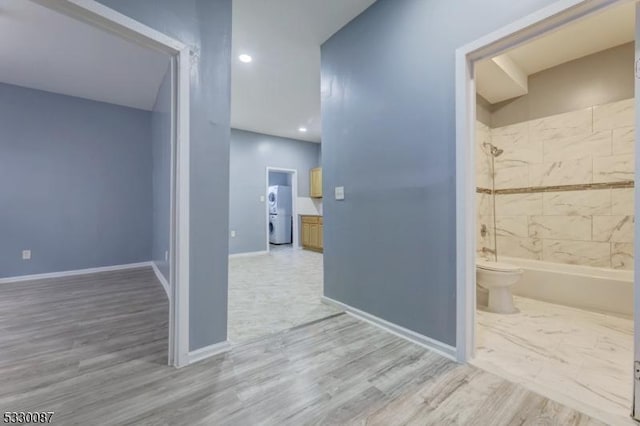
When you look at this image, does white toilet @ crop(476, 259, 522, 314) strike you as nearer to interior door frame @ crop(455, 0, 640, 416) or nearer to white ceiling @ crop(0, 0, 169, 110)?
interior door frame @ crop(455, 0, 640, 416)

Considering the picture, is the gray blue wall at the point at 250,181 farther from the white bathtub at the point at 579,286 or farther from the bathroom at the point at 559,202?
the white bathtub at the point at 579,286

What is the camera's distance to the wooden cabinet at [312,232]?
Answer: 5984 millimetres

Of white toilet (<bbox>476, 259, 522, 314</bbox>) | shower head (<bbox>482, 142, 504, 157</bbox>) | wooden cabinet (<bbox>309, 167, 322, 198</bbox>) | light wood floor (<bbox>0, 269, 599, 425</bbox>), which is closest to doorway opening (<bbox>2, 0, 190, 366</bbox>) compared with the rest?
light wood floor (<bbox>0, 269, 599, 425</bbox>)

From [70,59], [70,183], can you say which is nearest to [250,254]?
[70,183]

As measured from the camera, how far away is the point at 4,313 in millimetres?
2438

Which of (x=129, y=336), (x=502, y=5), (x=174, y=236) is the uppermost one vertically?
(x=502, y=5)

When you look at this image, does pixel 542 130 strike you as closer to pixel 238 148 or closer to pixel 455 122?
pixel 455 122

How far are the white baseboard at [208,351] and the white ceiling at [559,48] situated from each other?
320 centimetres

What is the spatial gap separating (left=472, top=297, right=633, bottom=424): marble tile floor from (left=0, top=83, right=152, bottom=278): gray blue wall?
491cm

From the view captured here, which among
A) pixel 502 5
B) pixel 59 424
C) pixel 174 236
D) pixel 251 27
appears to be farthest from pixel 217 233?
pixel 502 5

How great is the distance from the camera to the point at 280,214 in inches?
292

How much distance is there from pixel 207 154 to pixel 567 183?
3.57 m

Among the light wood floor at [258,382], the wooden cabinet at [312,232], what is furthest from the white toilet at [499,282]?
the wooden cabinet at [312,232]

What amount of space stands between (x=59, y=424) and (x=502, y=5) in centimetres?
301
